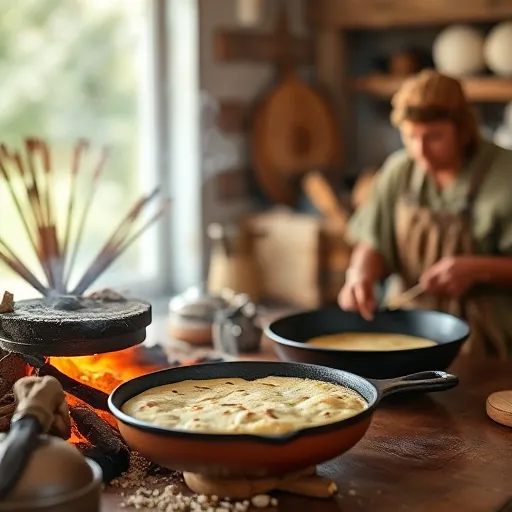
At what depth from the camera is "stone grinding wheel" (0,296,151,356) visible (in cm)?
181

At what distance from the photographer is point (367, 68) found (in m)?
4.38

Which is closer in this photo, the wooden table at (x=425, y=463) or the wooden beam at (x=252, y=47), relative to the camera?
the wooden table at (x=425, y=463)

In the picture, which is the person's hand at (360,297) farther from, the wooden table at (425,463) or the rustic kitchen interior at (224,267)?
the wooden table at (425,463)

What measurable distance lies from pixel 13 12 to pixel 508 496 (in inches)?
99.0

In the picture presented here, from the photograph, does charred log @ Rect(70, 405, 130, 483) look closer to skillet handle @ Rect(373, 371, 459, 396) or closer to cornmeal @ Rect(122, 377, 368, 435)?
Result: cornmeal @ Rect(122, 377, 368, 435)

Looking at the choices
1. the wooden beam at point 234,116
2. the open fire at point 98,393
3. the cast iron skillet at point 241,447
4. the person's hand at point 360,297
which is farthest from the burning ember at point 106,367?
the wooden beam at point 234,116

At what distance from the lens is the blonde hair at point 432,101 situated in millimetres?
2750

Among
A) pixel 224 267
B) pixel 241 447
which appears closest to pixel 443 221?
pixel 224 267

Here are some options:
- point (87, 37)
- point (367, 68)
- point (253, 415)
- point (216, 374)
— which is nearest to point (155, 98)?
point (87, 37)

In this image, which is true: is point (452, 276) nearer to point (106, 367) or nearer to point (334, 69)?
point (106, 367)

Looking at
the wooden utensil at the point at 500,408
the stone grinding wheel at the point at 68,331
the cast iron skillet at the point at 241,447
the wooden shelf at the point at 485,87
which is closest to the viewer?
the cast iron skillet at the point at 241,447

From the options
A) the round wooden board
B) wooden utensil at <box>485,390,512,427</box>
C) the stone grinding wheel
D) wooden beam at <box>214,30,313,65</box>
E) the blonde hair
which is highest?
wooden beam at <box>214,30,313,65</box>

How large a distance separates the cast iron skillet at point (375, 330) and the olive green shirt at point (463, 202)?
538mm

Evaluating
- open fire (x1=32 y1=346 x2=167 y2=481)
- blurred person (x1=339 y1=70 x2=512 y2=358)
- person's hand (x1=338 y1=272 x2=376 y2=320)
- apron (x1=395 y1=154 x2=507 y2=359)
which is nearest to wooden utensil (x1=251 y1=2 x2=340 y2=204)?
blurred person (x1=339 y1=70 x2=512 y2=358)
